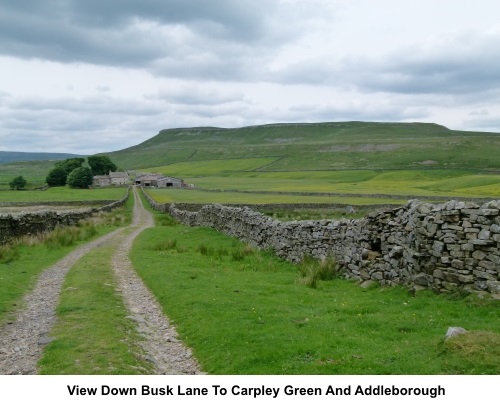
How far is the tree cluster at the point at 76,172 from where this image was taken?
132625 mm

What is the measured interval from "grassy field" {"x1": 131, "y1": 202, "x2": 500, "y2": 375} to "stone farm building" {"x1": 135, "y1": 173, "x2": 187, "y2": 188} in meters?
123

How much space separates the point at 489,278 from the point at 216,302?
6066 millimetres

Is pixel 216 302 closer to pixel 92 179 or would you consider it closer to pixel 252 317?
pixel 252 317

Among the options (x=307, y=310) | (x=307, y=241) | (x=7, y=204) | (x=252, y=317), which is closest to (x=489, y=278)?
(x=307, y=310)

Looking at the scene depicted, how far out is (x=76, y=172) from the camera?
133375 mm

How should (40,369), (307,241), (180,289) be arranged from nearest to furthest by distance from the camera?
(40,369)
(180,289)
(307,241)

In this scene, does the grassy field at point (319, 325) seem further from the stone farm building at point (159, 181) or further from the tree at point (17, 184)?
the tree at point (17, 184)

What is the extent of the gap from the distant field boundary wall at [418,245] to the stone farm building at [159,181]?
120m

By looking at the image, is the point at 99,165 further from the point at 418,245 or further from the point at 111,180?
the point at 418,245

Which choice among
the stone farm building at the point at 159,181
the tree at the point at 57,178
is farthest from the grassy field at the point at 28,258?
the tree at the point at 57,178

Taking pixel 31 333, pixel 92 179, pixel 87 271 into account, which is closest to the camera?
pixel 31 333

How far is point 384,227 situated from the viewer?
14.7 metres

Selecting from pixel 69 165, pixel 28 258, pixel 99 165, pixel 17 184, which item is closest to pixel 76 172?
pixel 17 184
